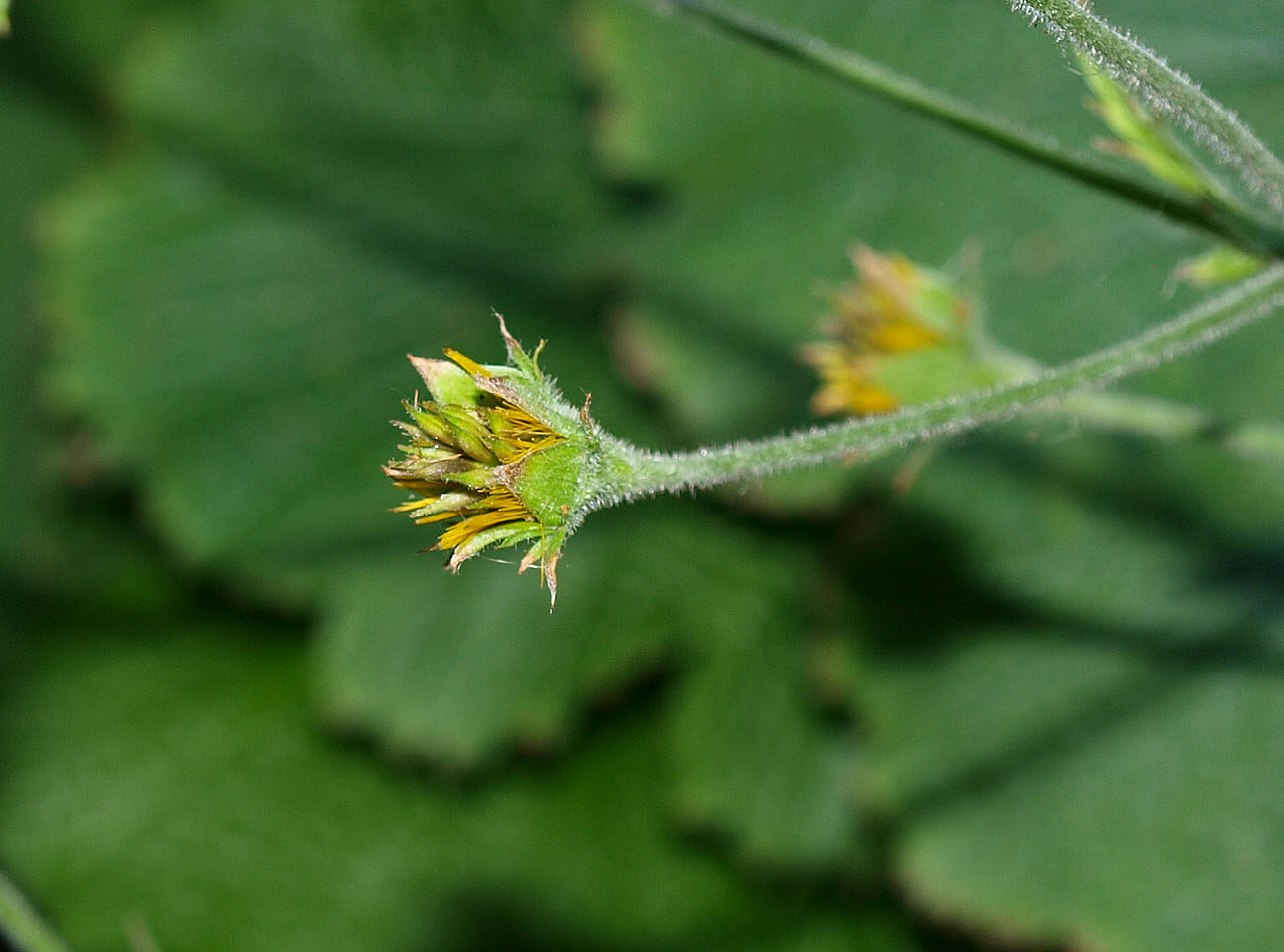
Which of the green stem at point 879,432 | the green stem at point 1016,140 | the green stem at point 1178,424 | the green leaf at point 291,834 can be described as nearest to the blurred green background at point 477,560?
the green leaf at point 291,834

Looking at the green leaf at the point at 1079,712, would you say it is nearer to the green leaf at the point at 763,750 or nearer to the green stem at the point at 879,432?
the green leaf at the point at 763,750

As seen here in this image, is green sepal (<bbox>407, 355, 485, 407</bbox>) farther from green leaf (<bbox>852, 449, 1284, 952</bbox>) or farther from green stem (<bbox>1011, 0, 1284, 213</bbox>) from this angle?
green leaf (<bbox>852, 449, 1284, 952</bbox>)

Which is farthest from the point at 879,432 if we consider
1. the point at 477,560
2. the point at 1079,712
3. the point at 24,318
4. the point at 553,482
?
the point at 24,318

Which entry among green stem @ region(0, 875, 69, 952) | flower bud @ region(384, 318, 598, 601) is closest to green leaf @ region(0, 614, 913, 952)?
green stem @ region(0, 875, 69, 952)

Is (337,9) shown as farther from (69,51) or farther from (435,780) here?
(435,780)

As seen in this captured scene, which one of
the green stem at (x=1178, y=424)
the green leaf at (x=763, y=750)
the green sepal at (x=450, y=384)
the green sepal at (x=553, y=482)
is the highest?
the green leaf at (x=763, y=750)
